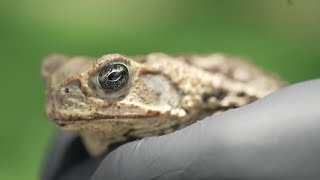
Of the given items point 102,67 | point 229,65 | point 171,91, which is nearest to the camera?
point 102,67

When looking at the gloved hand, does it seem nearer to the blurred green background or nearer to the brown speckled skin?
the brown speckled skin

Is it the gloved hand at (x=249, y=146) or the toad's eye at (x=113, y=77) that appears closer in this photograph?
the gloved hand at (x=249, y=146)

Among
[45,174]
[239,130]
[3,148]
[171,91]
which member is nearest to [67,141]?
[45,174]

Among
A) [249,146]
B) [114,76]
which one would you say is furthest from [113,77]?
[249,146]

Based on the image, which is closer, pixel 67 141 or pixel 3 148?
pixel 67 141

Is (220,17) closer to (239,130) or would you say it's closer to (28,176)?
(28,176)

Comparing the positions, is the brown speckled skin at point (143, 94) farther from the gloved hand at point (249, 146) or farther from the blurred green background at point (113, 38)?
the blurred green background at point (113, 38)

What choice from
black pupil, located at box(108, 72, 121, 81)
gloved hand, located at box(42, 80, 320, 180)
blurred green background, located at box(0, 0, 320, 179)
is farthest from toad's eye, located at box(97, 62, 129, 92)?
blurred green background, located at box(0, 0, 320, 179)

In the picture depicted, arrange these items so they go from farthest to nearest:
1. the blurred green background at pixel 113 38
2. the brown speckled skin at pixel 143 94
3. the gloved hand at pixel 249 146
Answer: the blurred green background at pixel 113 38 → the brown speckled skin at pixel 143 94 → the gloved hand at pixel 249 146

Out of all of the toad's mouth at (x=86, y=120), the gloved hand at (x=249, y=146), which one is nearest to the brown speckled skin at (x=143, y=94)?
the toad's mouth at (x=86, y=120)
